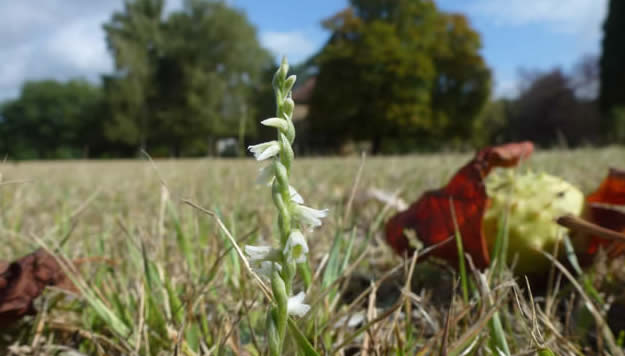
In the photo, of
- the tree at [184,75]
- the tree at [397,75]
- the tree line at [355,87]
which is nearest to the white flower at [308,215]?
the tree line at [355,87]

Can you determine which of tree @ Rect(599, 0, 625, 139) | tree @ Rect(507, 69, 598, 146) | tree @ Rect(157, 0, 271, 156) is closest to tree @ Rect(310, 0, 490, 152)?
tree @ Rect(507, 69, 598, 146)

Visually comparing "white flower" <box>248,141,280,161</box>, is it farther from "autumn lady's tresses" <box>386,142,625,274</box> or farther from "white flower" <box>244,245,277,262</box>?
"autumn lady's tresses" <box>386,142,625,274</box>

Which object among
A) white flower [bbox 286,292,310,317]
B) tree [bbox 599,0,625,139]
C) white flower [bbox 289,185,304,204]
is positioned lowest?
white flower [bbox 286,292,310,317]

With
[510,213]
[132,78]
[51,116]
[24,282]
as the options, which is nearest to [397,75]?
[132,78]

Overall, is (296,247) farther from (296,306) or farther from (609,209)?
(609,209)

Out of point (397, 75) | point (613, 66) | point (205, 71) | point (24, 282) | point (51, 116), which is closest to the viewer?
point (24, 282)

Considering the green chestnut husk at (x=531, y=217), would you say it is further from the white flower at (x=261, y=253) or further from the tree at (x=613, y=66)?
the tree at (x=613, y=66)

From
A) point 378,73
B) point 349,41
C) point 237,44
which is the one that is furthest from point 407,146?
point 237,44
